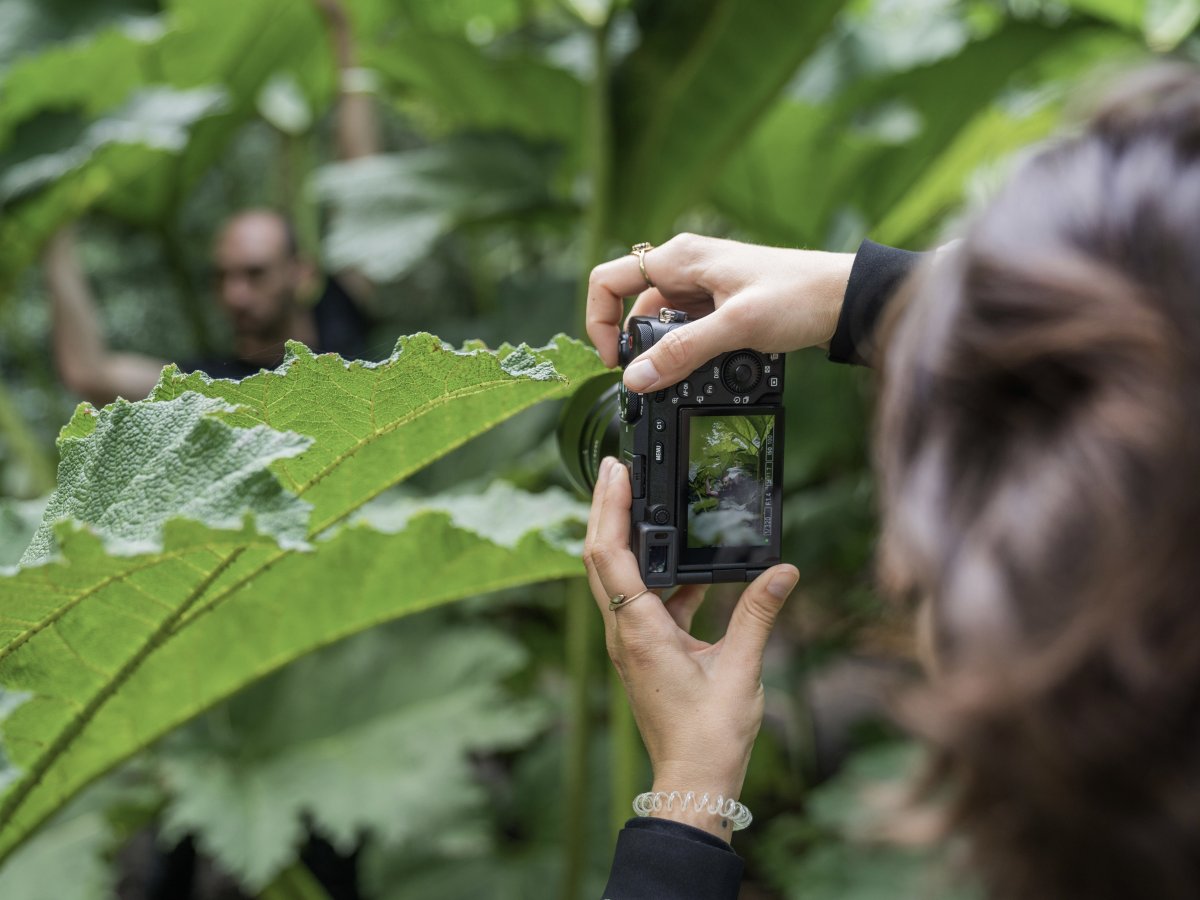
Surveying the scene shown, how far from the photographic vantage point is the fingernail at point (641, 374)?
682mm

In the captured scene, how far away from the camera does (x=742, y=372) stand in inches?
28.5

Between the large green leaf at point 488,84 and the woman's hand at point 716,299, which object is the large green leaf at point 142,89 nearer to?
the large green leaf at point 488,84

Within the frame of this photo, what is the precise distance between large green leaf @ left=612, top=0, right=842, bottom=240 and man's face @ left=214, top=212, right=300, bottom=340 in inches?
33.4

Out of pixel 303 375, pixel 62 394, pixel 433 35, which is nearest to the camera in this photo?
pixel 303 375

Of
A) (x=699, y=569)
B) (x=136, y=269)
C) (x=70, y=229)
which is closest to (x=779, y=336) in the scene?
(x=699, y=569)

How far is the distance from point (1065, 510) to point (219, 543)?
1.34 feet

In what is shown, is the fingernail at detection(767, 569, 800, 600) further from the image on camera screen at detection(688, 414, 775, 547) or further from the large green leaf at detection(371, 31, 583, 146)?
the large green leaf at detection(371, 31, 583, 146)

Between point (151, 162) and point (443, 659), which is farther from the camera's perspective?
point (151, 162)

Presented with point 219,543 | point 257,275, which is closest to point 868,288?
point 219,543

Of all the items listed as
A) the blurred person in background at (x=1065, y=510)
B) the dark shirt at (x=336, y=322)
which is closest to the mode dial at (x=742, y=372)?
the blurred person in background at (x=1065, y=510)

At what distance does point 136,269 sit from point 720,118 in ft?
6.09

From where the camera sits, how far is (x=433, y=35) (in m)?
1.62

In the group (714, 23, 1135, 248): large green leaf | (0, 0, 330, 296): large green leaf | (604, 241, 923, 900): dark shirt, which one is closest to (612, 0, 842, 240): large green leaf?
(714, 23, 1135, 248): large green leaf

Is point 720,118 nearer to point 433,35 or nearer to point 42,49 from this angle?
point 433,35
